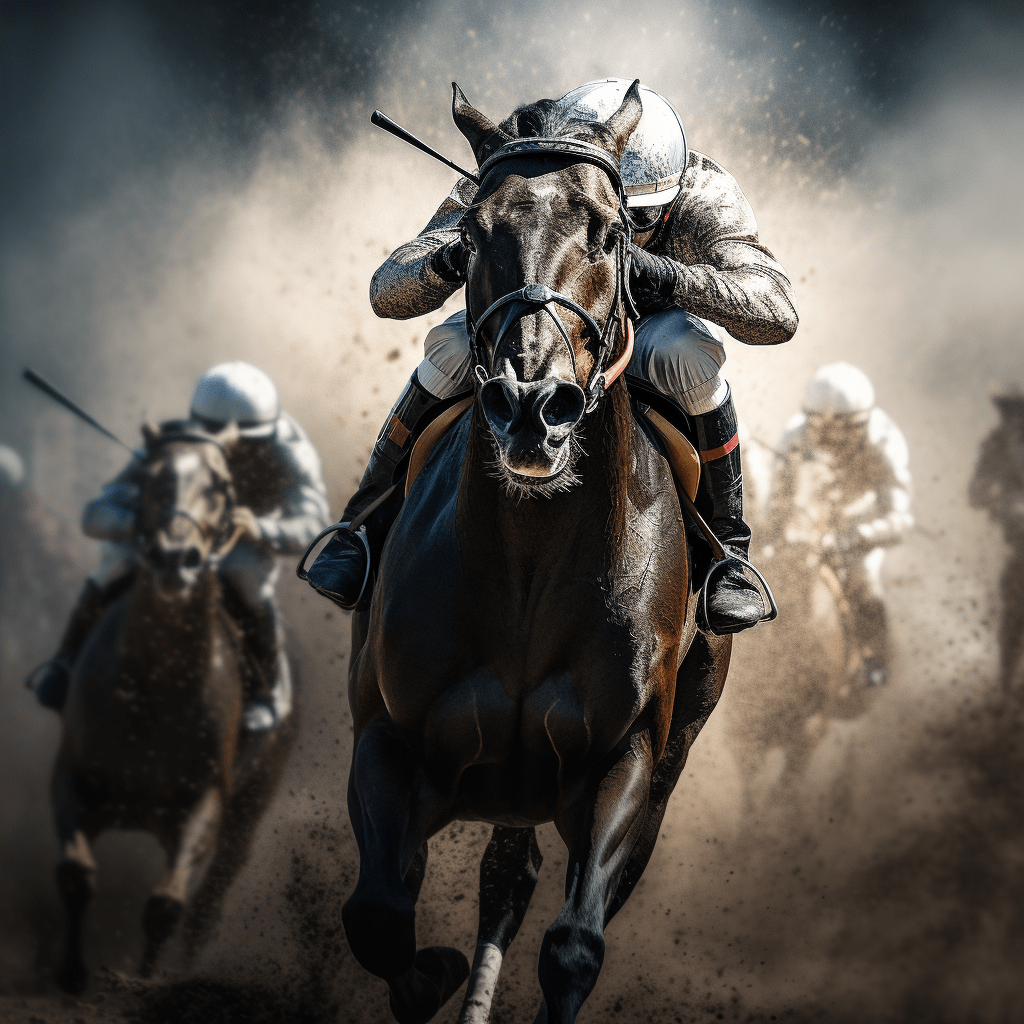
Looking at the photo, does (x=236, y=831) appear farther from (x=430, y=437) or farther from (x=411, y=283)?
(x=411, y=283)

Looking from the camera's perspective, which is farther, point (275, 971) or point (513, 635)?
point (275, 971)

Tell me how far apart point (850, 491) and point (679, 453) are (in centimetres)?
482

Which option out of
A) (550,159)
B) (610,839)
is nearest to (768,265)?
(550,159)

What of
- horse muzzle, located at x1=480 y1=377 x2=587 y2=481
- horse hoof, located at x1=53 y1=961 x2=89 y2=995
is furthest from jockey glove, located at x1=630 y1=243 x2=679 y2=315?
horse hoof, located at x1=53 y1=961 x2=89 y2=995

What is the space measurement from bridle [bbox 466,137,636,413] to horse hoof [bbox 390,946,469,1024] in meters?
1.51

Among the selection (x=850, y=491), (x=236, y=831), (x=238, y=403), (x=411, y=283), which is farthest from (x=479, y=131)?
(x=850, y=491)

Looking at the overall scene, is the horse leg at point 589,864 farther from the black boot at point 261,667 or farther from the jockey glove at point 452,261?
the black boot at point 261,667

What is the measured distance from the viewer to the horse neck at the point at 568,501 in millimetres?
2162

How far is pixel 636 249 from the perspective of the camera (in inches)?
81.0

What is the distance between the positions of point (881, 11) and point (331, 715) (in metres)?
6.51

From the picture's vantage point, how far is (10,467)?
6730 millimetres

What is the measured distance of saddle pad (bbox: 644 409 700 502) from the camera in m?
2.71

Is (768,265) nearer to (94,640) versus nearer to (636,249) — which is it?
(636,249)

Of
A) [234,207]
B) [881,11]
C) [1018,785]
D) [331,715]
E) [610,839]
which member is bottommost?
[610,839]
